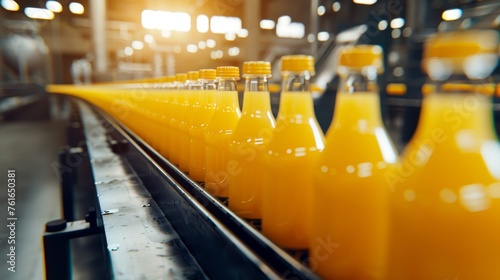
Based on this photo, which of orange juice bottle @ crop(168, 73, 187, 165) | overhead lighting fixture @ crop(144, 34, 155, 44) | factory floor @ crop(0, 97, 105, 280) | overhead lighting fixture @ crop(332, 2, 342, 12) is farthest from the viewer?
overhead lighting fixture @ crop(144, 34, 155, 44)

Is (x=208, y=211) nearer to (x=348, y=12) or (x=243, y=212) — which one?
(x=243, y=212)

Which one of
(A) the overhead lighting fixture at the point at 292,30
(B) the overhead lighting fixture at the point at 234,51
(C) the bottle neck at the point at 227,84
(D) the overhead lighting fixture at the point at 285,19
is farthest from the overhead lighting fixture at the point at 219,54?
(C) the bottle neck at the point at 227,84

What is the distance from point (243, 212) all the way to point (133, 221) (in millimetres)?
482

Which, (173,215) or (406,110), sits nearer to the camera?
(173,215)

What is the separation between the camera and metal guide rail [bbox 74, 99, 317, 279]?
0.69 meters

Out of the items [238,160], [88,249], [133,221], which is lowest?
[88,249]

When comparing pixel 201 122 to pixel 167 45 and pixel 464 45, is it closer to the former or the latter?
pixel 464 45

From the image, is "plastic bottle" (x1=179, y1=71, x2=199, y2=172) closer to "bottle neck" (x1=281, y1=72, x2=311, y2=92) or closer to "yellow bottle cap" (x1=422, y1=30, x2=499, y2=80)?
"bottle neck" (x1=281, y1=72, x2=311, y2=92)

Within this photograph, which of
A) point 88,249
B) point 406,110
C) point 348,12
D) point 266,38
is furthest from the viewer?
point 266,38

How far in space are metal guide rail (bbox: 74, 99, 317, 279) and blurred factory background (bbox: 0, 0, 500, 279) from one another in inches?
17.8

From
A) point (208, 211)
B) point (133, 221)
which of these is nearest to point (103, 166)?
point (133, 221)

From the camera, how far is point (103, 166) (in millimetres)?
1922

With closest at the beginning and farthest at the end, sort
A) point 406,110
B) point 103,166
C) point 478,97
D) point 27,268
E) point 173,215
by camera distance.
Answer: point 478,97 < point 173,215 < point 103,166 < point 27,268 < point 406,110

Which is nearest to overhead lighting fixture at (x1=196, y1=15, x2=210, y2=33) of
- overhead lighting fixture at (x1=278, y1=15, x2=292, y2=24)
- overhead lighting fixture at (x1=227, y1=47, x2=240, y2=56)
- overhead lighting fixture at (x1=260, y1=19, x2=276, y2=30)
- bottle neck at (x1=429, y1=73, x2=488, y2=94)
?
→ overhead lighting fixture at (x1=278, y1=15, x2=292, y2=24)
